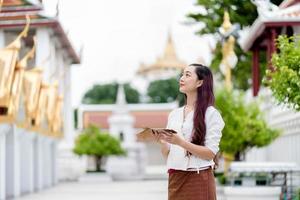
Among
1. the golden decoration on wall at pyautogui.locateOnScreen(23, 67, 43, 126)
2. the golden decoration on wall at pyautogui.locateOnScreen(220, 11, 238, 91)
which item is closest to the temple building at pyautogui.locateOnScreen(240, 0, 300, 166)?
the golden decoration on wall at pyautogui.locateOnScreen(220, 11, 238, 91)

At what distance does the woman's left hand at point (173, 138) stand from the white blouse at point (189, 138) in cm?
18

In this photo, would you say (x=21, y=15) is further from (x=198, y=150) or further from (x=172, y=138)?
(x=172, y=138)

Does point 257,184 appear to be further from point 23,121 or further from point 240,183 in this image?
point 23,121

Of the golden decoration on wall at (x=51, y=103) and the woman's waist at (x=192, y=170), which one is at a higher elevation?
the golden decoration on wall at (x=51, y=103)

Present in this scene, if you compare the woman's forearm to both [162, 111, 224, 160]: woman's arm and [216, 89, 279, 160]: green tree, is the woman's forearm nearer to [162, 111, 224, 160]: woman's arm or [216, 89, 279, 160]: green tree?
[162, 111, 224, 160]: woman's arm

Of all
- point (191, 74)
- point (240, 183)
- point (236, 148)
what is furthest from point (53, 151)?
point (191, 74)

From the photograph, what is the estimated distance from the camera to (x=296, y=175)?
1680cm

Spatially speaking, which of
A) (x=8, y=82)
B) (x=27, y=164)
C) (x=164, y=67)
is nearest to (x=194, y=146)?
(x=8, y=82)

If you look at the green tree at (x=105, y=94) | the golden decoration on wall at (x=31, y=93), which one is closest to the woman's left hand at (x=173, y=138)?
the golden decoration on wall at (x=31, y=93)

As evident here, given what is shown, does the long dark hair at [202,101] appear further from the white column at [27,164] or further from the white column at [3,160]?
the white column at [27,164]

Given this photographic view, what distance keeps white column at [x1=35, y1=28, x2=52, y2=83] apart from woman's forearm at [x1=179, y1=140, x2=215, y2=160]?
25146mm

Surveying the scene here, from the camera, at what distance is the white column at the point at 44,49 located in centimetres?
2925

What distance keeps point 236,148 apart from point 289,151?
4.33 ft

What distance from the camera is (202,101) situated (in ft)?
14.1
